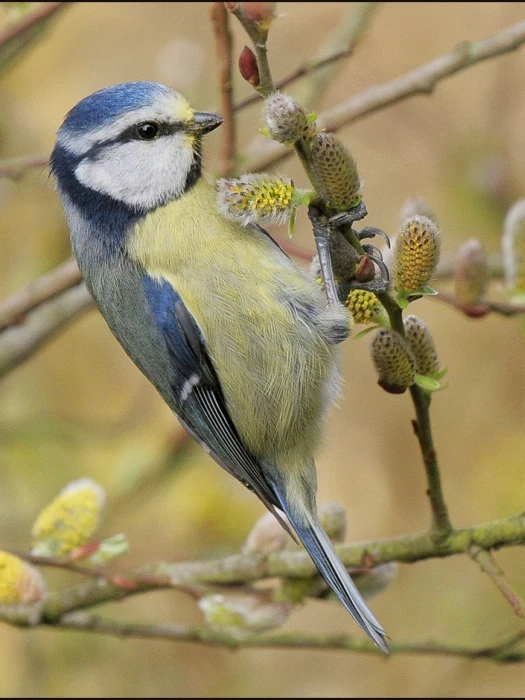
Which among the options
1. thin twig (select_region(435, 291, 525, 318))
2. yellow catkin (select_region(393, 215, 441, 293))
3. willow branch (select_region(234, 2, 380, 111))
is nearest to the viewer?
yellow catkin (select_region(393, 215, 441, 293))

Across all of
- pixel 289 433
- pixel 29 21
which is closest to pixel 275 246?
pixel 289 433

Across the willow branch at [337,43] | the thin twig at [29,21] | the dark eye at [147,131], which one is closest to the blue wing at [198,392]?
the dark eye at [147,131]

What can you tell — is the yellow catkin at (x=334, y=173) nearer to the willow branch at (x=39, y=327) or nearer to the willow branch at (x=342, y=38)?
the willow branch at (x=39, y=327)

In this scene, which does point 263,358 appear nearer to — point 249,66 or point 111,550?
point 111,550

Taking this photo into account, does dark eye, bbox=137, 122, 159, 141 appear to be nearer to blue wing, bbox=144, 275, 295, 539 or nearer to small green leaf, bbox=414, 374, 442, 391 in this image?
blue wing, bbox=144, 275, 295, 539

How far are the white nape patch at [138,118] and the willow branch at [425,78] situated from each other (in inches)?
12.9

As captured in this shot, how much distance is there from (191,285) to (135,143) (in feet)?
1.08

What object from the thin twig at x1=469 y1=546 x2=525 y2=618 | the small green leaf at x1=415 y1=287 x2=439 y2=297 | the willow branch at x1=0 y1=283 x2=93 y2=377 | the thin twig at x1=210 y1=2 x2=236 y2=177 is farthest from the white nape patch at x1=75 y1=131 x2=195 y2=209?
the thin twig at x1=469 y1=546 x2=525 y2=618

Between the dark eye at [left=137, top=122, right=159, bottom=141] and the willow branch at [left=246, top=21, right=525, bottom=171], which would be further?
the willow branch at [left=246, top=21, right=525, bottom=171]

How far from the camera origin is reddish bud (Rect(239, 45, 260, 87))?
4.20ft

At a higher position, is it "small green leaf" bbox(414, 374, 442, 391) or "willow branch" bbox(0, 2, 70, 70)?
"willow branch" bbox(0, 2, 70, 70)

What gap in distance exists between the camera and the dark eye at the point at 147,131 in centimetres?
192

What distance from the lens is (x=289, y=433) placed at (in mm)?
2080

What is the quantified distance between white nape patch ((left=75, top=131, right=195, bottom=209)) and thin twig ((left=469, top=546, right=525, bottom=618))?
0.98 metres
